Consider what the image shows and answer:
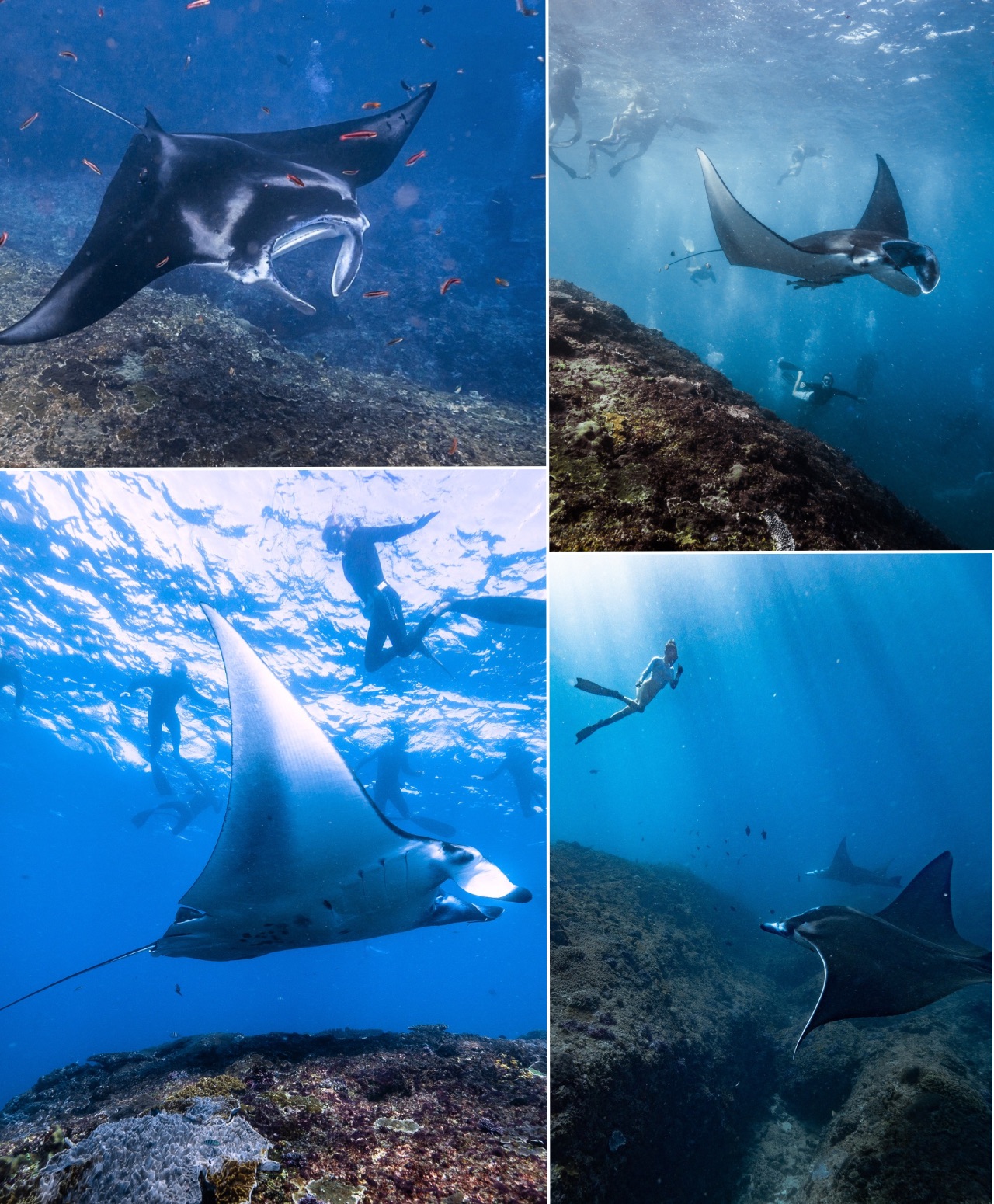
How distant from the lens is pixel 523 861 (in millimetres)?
27234

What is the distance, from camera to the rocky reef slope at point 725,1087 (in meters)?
2.81

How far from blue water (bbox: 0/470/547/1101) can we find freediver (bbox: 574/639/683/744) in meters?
2.08

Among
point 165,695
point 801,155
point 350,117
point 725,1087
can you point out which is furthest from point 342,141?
point 801,155

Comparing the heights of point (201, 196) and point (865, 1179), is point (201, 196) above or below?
above

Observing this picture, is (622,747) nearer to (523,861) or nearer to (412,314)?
(523,861)

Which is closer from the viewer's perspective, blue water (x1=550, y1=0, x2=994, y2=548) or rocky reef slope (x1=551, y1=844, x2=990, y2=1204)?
rocky reef slope (x1=551, y1=844, x2=990, y2=1204)

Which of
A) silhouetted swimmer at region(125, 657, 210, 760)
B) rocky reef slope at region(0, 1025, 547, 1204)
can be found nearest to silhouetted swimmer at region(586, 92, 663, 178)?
silhouetted swimmer at region(125, 657, 210, 760)

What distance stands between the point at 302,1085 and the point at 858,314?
114 feet

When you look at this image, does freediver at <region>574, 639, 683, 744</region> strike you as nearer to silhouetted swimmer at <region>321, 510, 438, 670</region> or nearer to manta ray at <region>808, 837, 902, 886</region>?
silhouetted swimmer at <region>321, 510, 438, 670</region>

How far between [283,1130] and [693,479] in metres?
4.04

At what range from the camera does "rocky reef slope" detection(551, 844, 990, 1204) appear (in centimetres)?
281

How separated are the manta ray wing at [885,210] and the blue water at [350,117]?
3.32m

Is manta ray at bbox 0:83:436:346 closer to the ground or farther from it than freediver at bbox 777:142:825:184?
closer to the ground

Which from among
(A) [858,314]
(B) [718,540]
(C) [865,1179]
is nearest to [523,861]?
(C) [865,1179]
